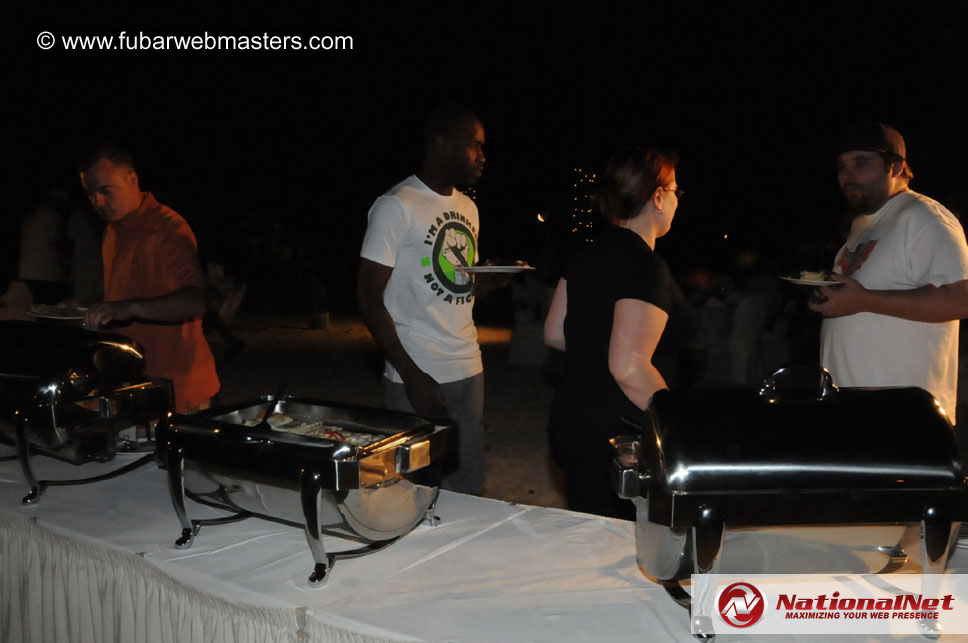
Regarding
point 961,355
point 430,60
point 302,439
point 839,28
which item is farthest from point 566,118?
point 302,439

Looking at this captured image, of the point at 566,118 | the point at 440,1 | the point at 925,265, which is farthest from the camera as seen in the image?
the point at 566,118

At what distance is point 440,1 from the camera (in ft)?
45.4

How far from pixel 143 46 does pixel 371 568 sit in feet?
40.5

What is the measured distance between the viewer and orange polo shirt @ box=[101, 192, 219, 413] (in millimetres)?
2561

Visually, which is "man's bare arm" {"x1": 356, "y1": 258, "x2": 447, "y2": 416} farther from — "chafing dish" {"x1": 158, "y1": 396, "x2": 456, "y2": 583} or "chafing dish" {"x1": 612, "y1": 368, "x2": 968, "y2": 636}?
"chafing dish" {"x1": 612, "y1": 368, "x2": 968, "y2": 636}

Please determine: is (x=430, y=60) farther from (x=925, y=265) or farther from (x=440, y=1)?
(x=925, y=265)

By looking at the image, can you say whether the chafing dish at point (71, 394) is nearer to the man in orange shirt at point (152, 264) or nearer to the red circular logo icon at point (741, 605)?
the man in orange shirt at point (152, 264)

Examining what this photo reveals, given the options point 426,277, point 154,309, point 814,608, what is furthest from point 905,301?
point 154,309

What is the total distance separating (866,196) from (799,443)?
1.60m

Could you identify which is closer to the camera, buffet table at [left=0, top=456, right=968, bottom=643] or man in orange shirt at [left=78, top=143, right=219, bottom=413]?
buffet table at [left=0, top=456, right=968, bottom=643]

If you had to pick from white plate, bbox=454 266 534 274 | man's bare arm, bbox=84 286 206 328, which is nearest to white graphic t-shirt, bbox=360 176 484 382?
white plate, bbox=454 266 534 274

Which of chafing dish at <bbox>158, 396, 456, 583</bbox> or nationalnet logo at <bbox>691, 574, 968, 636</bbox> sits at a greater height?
chafing dish at <bbox>158, 396, 456, 583</bbox>

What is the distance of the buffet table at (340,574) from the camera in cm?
123

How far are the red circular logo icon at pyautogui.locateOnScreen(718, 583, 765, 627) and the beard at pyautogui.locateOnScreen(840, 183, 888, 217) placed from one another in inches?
66.1
